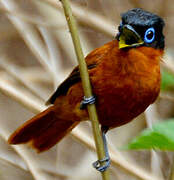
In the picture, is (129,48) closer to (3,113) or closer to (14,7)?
(14,7)

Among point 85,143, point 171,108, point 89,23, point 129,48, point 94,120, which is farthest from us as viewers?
point 171,108

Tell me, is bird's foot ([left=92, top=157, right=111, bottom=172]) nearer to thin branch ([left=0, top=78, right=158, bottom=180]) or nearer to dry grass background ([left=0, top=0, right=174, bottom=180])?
thin branch ([left=0, top=78, right=158, bottom=180])

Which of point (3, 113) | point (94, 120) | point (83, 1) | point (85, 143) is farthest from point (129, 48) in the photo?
point (3, 113)

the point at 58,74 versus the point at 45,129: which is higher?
the point at 58,74

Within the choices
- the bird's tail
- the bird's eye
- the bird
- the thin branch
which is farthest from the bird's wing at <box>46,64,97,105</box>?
the thin branch

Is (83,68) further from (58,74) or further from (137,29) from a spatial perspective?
(58,74)

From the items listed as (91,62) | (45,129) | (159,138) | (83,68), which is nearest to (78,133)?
(45,129)

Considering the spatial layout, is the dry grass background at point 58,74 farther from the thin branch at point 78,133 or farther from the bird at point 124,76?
the bird at point 124,76
